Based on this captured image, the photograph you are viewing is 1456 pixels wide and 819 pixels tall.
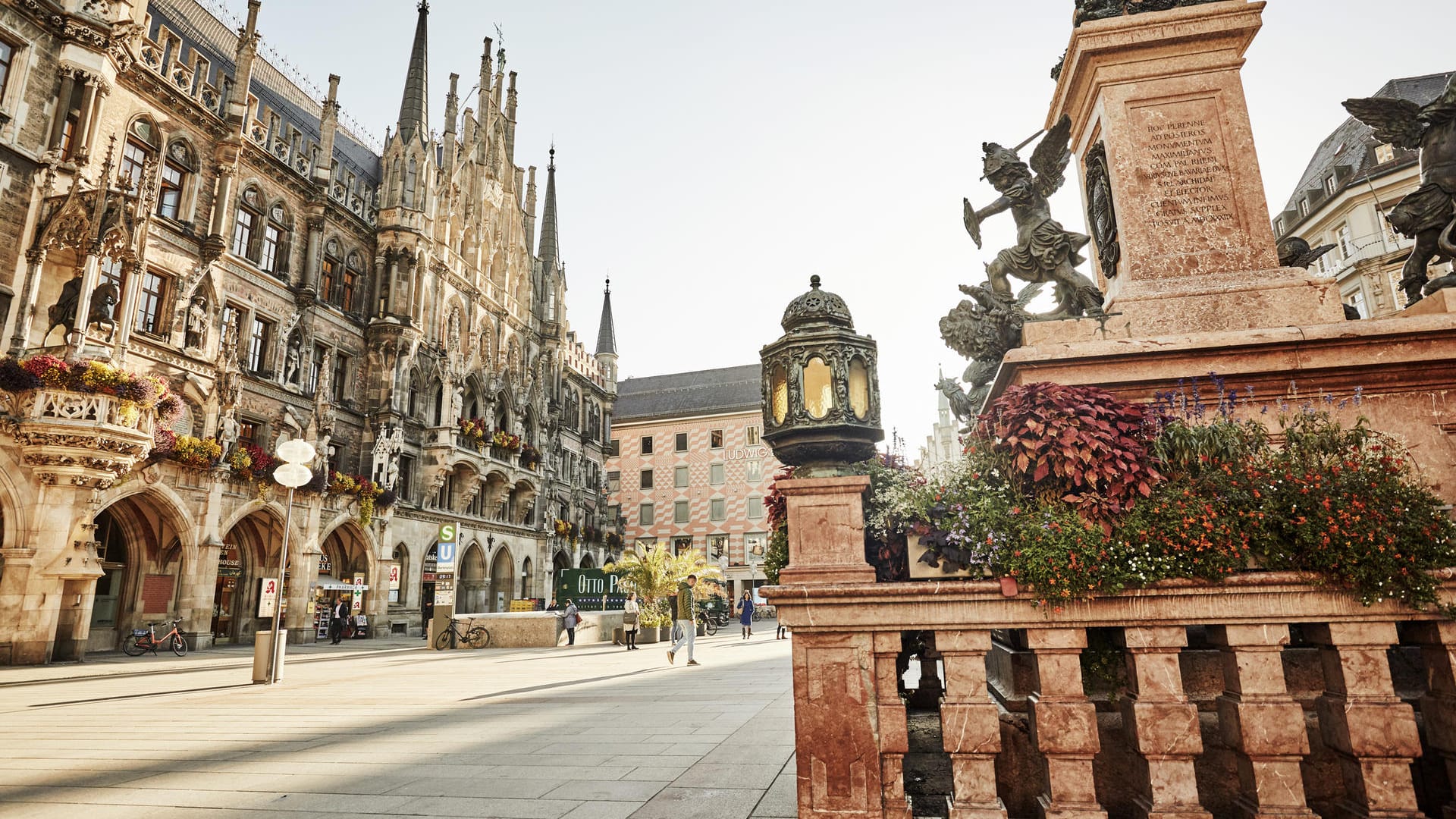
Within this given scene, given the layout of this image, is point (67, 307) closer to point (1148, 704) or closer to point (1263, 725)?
point (1148, 704)

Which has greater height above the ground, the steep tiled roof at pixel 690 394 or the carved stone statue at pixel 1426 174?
the steep tiled roof at pixel 690 394

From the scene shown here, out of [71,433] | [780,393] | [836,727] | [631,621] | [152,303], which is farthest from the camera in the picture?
[631,621]

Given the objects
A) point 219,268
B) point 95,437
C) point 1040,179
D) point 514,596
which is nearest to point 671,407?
point 514,596

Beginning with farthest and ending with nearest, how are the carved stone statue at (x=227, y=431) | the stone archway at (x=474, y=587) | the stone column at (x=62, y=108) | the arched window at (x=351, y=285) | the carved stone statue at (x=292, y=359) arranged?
the stone archway at (x=474, y=587), the arched window at (x=351, y=285), the carved stone statue at (x=292, y=359), the carved stone statue at (x=227, y=431), the stone column at (x=62, y=108)

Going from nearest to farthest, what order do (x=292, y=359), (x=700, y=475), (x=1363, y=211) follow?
(x=292, y=359) < (x=1363, y=211) < (x=700, y=475)

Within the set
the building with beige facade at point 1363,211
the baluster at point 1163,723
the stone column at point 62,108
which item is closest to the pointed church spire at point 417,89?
the stone column at point 62,108

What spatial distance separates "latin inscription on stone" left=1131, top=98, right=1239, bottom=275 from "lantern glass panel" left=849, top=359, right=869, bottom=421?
109 inches

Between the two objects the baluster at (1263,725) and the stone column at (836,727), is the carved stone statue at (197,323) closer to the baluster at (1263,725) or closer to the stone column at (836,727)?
the stone column at (836,727)

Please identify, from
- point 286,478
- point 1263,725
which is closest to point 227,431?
point 286,478

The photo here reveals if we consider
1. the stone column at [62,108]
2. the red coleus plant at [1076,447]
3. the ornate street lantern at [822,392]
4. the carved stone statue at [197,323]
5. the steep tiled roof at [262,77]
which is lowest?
the red coleus plant at [1076,447]

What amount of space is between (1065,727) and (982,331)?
353 centimetres

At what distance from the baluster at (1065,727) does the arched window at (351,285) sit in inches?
1305

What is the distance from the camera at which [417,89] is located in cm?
3659

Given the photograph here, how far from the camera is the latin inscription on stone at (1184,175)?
5805 mm
